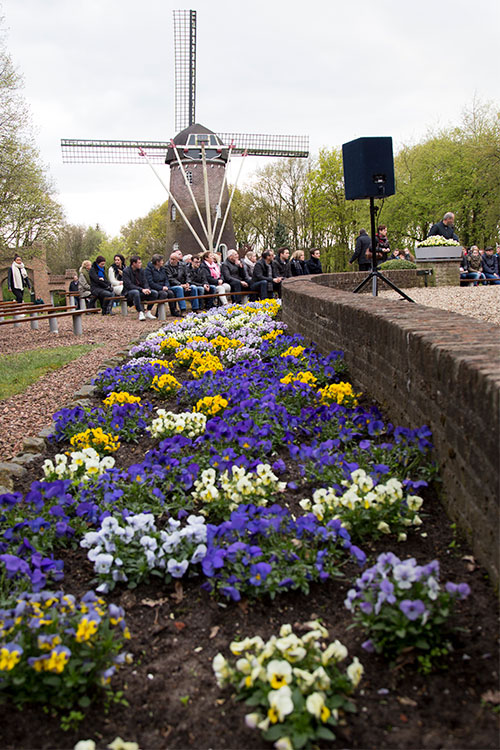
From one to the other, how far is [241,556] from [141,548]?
1.91ft

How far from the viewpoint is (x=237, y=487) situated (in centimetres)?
354

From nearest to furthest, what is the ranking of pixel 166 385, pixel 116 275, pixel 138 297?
pixel 166 385 → pixel 138 297 → pixel 116 275

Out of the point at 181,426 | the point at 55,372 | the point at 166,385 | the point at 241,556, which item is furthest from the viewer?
the point at 55,372

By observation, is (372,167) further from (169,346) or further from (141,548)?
(141,548)

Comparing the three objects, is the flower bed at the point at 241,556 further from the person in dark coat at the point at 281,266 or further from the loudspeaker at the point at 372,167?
the person in dark coat at the point at 281,266

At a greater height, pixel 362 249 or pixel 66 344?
pixel 362 249

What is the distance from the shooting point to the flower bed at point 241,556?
2189mm

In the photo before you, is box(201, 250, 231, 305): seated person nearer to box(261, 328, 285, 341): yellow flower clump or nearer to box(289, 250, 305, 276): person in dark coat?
box(289, 250, 305, 276): person in dark coat

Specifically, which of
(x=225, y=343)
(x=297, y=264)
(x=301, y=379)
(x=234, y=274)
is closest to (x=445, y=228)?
(x=297, y=264)

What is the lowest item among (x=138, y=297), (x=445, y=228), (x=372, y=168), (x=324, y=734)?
(x=324, y=734)

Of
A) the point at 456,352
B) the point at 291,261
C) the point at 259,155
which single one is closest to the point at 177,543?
the point at 456,352

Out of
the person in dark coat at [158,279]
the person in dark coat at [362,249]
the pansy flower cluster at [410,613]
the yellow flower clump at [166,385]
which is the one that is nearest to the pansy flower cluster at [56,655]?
the pansy flower cluster at [410,613]

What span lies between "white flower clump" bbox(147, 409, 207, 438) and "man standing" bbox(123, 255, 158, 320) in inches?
408

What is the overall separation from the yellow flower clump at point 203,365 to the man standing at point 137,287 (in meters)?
7.47
